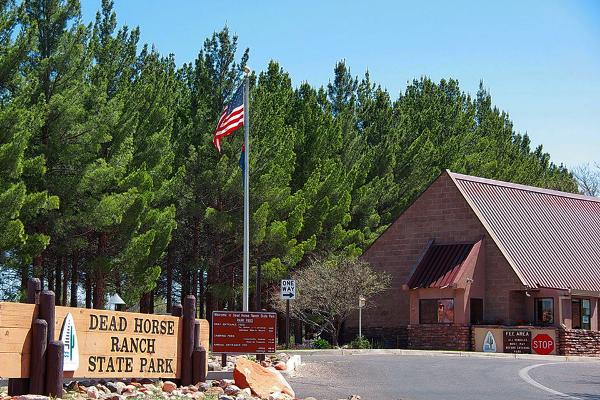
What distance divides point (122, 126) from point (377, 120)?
82.4 ft

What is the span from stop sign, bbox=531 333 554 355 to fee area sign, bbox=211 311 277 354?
63.9 feet

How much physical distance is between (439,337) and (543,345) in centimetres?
485

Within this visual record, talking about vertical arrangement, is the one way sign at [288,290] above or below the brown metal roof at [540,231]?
below

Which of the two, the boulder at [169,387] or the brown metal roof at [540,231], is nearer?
the boulder at [169,387]

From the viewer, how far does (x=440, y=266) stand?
45812 mm

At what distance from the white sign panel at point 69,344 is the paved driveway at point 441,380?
546 centimetres

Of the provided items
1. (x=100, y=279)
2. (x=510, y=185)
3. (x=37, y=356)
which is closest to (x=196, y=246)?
(x=100, y=279)

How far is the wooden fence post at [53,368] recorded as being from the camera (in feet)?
48.8

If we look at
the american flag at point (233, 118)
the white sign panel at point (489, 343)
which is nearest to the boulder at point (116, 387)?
the american flag at point (233, 118)

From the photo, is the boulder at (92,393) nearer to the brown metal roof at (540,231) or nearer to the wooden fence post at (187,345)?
the wooden fence post at (187,345)

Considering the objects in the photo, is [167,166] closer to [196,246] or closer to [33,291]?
[196,246]

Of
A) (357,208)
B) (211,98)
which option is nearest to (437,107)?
(357,208)

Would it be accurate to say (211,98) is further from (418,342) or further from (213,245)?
(418,342)

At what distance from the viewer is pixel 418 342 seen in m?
45.3
